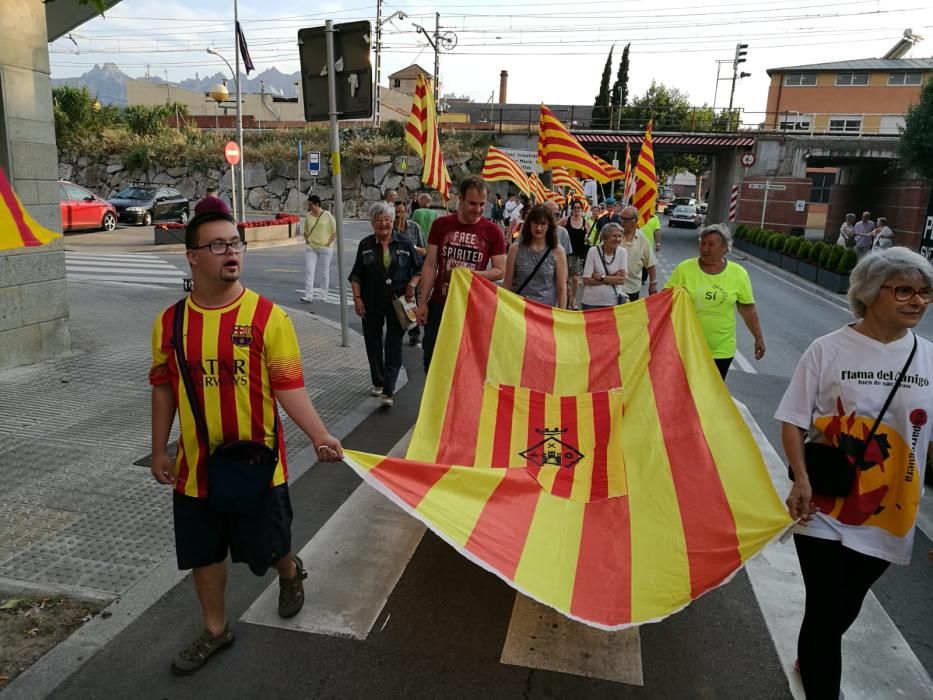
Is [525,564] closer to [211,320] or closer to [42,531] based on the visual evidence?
[211,320]

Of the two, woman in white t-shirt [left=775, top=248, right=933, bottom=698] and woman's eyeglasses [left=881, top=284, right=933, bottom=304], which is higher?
woman's eyeglasses [left=881, top=284, right=933, bottom=304]

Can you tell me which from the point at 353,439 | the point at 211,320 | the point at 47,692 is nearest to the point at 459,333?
the point at 353,439

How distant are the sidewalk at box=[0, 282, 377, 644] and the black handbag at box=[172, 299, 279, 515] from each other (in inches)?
45.1

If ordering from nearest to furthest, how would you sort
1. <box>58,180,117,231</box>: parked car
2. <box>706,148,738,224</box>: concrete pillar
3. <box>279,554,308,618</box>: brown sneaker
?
<box>279,554,308,618</box>: brown sneaker
<box>58,180,117,231</box>: parked car
<box>706,148,738,224</box>: concrete pillar

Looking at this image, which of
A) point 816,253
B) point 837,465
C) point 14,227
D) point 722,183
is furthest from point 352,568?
point 722,183

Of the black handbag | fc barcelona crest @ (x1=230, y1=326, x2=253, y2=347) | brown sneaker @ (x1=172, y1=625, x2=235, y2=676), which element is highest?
fc barcelona crest @ (x1=230, y1=326, x2=253, y2=347)

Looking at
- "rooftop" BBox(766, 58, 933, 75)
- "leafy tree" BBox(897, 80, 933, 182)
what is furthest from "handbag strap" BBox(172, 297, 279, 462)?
"rooftop" BBox(766, 58, 933, 75)

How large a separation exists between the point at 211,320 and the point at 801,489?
2.39 m

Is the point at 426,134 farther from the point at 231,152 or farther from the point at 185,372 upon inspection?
the point at 231,152

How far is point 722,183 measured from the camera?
1665 inches

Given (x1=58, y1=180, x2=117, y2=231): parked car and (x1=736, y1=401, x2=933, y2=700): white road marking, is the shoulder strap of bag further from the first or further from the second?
(x1=58, y1=180, x2=117, y2=231): parked car

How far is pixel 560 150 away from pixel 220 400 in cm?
1094

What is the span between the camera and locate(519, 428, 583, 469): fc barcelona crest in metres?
4.39

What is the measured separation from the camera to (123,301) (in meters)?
12.0
